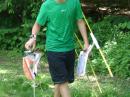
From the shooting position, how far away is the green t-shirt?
6.30 metres

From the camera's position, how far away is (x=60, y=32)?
635cm

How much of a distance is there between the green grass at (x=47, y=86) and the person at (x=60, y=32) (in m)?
1.33

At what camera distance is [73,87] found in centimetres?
873

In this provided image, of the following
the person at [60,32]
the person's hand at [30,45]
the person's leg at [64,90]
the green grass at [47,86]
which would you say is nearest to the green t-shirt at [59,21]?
the person at [60,32]

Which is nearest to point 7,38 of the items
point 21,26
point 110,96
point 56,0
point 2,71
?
point 21,26

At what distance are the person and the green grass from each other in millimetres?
1328

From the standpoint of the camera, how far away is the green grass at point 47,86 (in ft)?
26.0

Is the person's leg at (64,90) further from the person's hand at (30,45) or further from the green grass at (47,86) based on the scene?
the green grass at (47,86)

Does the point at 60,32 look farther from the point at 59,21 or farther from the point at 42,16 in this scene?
the point at 42,16

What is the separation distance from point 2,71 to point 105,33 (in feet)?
9.64

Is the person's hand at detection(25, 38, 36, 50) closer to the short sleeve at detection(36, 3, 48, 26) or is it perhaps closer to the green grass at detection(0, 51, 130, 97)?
the short sleeve at detection(36, 3, 48, 26)

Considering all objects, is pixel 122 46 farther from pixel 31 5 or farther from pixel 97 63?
pixel 31 5

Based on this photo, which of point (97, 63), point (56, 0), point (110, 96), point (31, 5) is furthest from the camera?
point (31, 5)

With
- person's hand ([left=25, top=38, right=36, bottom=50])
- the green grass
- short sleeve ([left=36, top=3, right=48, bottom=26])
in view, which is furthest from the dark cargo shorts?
the green grass
